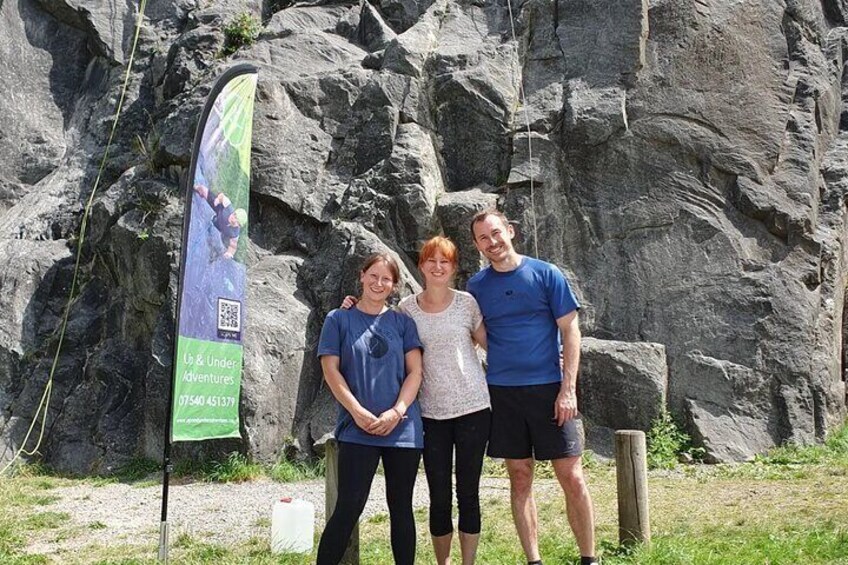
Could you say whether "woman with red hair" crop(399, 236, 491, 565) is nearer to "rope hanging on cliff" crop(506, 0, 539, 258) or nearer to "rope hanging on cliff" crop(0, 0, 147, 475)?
"rope hanging on cliff" crop(506, 0, 539, 258)

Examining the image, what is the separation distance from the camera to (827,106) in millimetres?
12453

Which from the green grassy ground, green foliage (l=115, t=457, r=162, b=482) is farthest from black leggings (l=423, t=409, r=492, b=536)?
green foliage (l=115, t=457, r=162, b=482)

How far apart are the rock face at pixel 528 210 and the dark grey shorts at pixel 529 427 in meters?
5.87

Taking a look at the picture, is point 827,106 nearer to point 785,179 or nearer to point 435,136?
point 785,179

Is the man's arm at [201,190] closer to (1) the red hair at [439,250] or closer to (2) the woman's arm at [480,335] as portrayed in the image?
(1) the red hair at [439,250]

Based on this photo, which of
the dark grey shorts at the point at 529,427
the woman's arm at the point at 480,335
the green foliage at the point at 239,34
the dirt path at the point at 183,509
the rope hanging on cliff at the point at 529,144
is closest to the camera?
the dark grey shorts at the point at 529,427

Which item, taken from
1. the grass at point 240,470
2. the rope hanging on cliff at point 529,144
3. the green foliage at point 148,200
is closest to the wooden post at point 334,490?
the grass at point 240,470

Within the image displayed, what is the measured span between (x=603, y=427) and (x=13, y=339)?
876cm

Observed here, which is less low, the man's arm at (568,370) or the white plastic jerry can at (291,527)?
the man's arm at (568,370)

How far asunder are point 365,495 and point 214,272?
2.41 meters

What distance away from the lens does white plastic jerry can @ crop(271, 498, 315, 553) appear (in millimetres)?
5895

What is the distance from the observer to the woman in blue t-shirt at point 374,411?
452 cm

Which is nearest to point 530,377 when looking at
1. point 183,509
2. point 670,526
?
point 670,526

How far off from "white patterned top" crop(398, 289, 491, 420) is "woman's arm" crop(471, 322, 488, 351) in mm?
25
